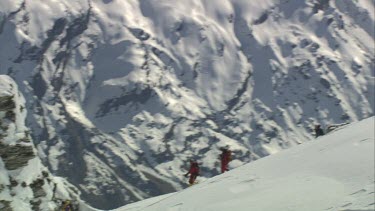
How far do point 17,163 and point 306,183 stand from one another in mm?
19032

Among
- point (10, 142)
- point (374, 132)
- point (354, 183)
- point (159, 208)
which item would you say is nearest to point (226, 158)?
point (159, 208)

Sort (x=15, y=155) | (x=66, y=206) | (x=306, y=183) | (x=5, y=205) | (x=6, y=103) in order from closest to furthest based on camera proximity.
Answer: (x=306, y=183) < (x=5, y=205) < (x=15, y=155) < (x=6, y=103) < (x=66, y=206)

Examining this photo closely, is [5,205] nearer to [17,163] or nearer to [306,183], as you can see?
[17,163]

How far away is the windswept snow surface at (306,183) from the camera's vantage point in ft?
66.7

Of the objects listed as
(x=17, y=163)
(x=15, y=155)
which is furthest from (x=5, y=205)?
(x=15, y=155)

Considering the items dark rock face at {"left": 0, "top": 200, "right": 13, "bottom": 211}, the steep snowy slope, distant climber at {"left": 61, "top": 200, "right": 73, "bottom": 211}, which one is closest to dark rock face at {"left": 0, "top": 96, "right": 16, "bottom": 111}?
the steep snowy slope

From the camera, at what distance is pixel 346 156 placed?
74.8ft

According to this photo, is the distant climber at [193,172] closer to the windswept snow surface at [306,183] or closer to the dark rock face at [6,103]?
the windswept snow surface at [306,183]

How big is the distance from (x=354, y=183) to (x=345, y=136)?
6.60 metres

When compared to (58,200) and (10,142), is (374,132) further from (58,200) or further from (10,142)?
(58,200)

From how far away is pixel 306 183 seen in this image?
22.5 m

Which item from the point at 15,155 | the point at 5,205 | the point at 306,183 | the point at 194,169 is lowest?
the point at 194,169

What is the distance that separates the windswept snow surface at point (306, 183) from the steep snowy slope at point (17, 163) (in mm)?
9412

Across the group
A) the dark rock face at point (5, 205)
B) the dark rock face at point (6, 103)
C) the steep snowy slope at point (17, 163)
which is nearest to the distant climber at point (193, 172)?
the steep snowy slope at point (17, 163)
